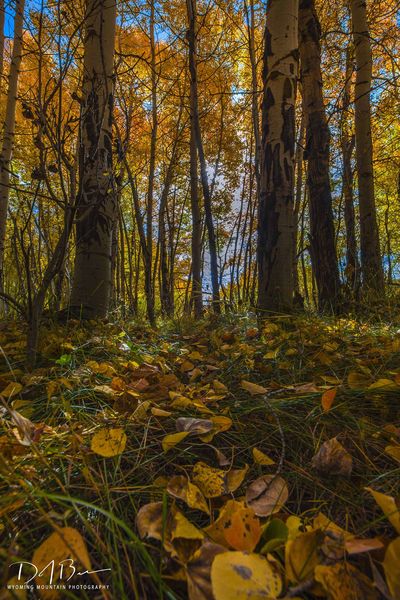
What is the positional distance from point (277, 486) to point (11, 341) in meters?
1.53

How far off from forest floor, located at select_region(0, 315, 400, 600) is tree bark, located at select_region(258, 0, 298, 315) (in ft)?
3.05

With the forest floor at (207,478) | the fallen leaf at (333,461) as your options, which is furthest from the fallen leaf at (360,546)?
the fallen leaf at (333,461)

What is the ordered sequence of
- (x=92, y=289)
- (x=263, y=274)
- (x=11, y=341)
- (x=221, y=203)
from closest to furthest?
(x=11, y=341), (x=92, y=289), (x=263, y=274), (x=221, y=203)

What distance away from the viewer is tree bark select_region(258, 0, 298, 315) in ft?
7.24

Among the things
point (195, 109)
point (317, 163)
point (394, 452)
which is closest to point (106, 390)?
point (394, 452)

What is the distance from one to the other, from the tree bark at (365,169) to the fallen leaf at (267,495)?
3408mm

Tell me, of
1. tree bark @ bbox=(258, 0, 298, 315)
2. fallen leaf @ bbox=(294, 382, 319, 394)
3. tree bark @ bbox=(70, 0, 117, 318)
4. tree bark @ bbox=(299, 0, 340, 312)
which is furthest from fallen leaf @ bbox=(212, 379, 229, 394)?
tree bark @ bbox=(299, 0, 340, 312)

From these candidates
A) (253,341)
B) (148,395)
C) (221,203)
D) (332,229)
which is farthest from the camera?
(221,203)

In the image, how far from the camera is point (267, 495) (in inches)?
24.6

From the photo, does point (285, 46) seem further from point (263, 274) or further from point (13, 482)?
point (13, 482)

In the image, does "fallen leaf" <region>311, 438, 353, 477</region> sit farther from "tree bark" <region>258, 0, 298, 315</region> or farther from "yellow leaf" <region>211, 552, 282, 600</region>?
"tree bark" <region>258, 0, 298, 315</region>

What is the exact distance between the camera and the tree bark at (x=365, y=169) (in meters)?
3.72

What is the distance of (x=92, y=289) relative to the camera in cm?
216

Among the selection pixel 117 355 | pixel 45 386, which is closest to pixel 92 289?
pixel 117 355
